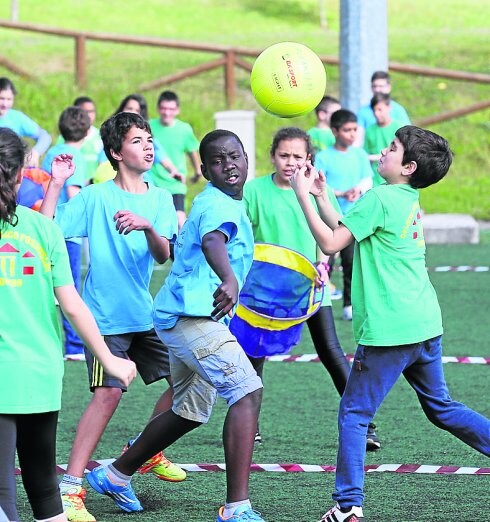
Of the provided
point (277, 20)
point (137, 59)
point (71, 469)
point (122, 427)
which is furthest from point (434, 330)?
point (277, 20)

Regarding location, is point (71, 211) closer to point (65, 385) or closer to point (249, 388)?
point (249, 388)

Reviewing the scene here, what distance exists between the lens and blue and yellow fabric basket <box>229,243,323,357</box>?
6637 millimetres

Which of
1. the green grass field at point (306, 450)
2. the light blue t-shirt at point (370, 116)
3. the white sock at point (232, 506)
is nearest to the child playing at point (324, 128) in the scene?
the light blue t-shirt at point (370, 116)

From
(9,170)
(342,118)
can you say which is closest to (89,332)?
(9,170)

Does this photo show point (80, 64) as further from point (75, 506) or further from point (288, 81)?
point (75, 506)

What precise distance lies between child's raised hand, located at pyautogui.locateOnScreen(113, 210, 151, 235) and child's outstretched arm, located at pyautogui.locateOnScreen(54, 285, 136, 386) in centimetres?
104

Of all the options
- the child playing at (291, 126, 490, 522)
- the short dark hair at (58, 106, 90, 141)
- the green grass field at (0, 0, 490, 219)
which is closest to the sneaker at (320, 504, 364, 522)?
the child playing at (291, 126, 490, 522)

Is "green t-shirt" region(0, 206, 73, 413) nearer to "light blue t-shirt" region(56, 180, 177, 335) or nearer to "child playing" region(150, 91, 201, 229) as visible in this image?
"light blue t-shirt" region(56, 180, 177, 335)

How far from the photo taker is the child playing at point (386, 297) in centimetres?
547

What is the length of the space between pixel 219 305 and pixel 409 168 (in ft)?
3.57

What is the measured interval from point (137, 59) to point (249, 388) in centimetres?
2236

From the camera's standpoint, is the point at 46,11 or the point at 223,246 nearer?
the point at 223,246

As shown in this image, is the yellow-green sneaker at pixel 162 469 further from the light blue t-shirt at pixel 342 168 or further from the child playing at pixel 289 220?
the light blue t-shirt at pixel 342 168

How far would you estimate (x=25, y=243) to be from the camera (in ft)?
14.8
